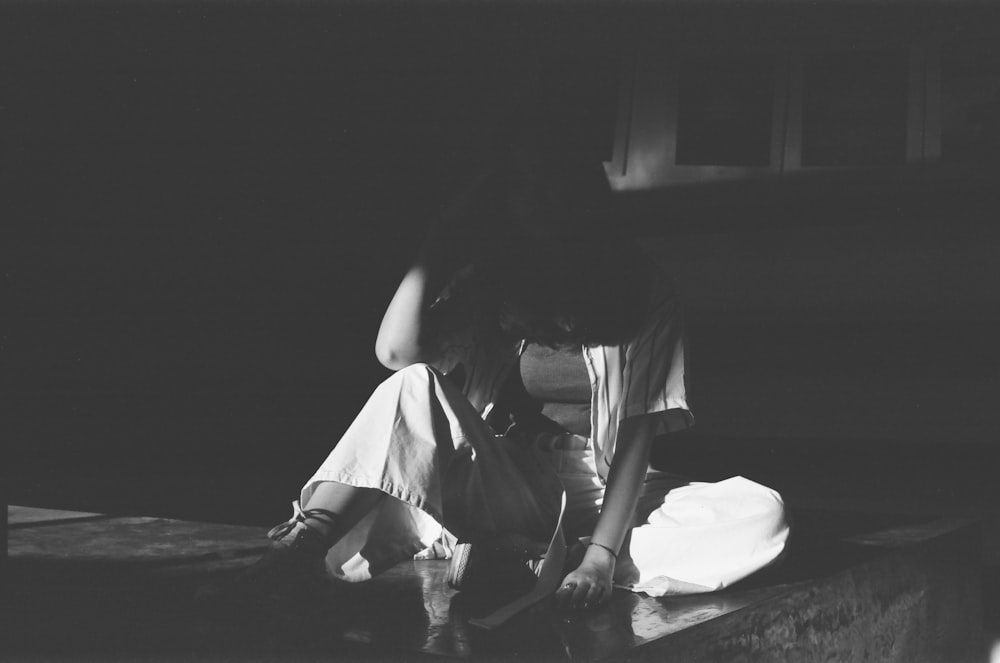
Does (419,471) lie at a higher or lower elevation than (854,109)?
lower

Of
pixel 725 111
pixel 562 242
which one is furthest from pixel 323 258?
pixel 562 242

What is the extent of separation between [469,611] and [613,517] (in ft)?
0.99

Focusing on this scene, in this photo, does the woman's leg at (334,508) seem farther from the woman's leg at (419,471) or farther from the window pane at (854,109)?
the window pane at (854,109)

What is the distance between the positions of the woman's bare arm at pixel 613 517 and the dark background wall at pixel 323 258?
139 cm

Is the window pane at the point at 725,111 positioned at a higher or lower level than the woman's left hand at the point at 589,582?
higher

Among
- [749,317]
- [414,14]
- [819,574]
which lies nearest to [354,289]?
[414,14]

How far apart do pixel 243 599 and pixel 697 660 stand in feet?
2.38

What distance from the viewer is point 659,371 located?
1.78 meters

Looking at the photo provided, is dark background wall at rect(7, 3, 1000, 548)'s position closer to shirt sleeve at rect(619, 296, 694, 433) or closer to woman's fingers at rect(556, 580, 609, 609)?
shirt sleeve at rect(619, 296, 694, 433)

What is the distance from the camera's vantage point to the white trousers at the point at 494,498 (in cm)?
165

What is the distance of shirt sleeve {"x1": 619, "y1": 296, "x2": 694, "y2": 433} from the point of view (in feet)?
5.77

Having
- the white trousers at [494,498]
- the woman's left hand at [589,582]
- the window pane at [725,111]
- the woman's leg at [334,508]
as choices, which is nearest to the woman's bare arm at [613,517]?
the woman's left hand at [589,582]

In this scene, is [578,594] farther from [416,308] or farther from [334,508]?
[416,308]

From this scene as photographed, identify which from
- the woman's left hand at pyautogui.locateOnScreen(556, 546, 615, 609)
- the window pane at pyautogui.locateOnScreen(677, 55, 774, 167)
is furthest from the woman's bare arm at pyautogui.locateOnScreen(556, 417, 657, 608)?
the window pane at pyautogui.locateOnScreen(677, 55, 774, 167)
